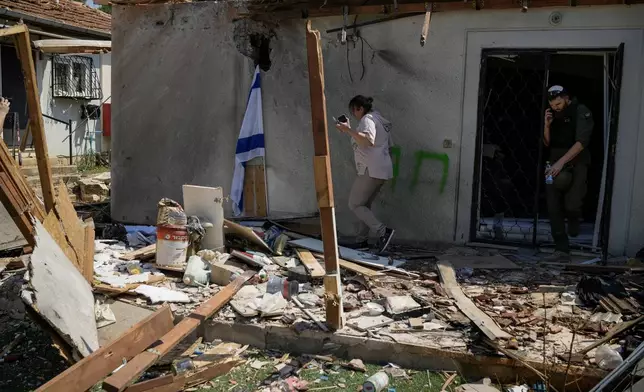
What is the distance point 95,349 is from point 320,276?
7.84ft

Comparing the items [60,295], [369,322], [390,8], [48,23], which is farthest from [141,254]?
[48,23]

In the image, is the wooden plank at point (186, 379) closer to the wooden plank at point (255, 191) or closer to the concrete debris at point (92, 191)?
the wooden plank at point (255, 191)

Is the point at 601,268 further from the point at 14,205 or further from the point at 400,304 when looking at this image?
the point at 14,205

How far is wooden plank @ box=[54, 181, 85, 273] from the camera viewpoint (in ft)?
18.6

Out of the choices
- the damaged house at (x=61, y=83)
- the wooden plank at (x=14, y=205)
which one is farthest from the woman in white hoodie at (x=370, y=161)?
the damaged house at (x=61, y=83)

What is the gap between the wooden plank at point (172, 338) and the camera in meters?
3.80

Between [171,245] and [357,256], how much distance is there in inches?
80.5

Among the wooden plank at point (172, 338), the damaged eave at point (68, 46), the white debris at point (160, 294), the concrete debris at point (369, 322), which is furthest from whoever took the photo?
the damaged eave at point (68, 46)

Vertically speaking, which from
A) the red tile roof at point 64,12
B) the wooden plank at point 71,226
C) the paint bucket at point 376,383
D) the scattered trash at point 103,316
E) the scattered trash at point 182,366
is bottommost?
the scattered trash at point 182,366

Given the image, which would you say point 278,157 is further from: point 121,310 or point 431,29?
point 121,310

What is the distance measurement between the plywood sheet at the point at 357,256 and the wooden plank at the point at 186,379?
2.37 m

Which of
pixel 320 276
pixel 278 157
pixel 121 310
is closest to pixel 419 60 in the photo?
pixel 278 157

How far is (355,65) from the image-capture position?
7699mm

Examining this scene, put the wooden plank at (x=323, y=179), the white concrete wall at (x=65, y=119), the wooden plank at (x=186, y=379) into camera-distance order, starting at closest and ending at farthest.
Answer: the wooden plank at (x=186, y=379)
the wooden plank at (x=323, y=179)
the white concrete wall at (x=65, y=119)
